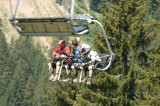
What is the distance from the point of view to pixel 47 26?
9.31 meters

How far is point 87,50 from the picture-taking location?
12125mm

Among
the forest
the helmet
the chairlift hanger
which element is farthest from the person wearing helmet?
the forest

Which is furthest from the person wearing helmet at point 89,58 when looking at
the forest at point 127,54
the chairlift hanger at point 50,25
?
the forest at point 127,54

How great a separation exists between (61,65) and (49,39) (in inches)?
6107

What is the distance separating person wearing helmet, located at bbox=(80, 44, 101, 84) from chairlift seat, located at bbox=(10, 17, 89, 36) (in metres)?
2.15

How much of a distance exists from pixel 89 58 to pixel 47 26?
3396mm

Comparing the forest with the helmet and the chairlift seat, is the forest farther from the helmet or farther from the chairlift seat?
the chairlift seat

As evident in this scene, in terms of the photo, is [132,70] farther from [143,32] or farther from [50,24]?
[50,24]

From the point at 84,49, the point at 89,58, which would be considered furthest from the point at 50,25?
the point at 89,58

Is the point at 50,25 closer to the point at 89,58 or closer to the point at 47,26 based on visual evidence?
the point at 47,26

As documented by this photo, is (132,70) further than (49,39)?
No

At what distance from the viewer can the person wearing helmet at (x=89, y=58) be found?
12125 mm

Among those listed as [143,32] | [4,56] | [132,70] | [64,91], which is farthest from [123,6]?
[4,56]

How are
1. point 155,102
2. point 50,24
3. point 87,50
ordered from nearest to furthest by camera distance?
point 50,24 → point 87,50 → point 155,102
